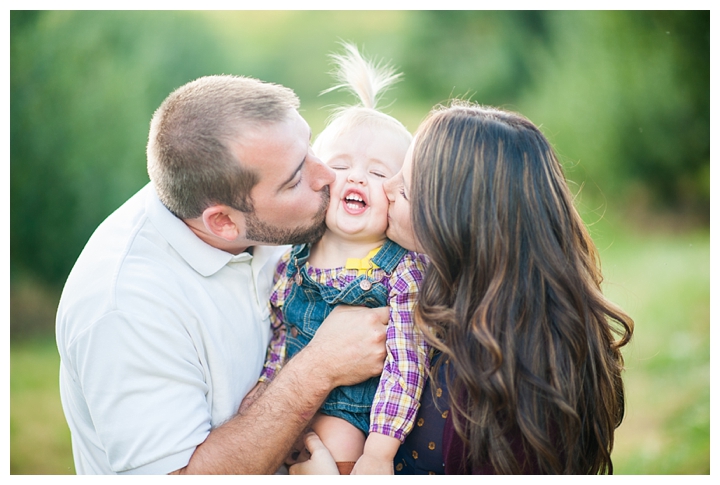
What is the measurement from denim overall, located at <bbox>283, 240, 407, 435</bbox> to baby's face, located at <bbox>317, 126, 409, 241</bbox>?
0.13 meters

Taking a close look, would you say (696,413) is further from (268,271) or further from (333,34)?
(333,34)

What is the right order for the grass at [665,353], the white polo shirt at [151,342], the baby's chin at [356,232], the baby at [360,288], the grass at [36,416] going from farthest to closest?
the grass at [36,416] < the grass at [665,353] < the baby's chin at [356,232] < the baby at [360,288] < the white polo shirt at [151,342]

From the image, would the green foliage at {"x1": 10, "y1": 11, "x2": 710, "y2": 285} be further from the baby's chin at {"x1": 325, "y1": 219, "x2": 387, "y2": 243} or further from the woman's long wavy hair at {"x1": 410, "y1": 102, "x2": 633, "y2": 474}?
the woman's long wavy hair at {"x1": 410, "y1": 102, "x2": 633, "y2": 474}

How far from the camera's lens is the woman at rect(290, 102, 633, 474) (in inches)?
76.6

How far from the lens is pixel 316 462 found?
2.14 m

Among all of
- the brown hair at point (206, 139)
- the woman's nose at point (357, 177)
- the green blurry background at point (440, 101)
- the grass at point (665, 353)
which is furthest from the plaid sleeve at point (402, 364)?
the green blurry background at point (440, 101)

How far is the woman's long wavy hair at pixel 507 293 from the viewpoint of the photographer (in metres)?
1.94

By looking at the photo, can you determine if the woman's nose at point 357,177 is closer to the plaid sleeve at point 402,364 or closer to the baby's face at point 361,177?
the baby's face at point 361,177

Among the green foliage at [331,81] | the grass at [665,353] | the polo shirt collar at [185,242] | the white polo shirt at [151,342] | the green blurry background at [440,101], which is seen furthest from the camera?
the green foliage at [331,81]

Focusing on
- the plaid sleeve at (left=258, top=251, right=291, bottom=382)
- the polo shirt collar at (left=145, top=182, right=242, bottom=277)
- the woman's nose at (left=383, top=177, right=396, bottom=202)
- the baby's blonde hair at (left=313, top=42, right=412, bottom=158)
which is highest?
the baby's blonde hair at (left=313, top=42, right=412, bottom=158)

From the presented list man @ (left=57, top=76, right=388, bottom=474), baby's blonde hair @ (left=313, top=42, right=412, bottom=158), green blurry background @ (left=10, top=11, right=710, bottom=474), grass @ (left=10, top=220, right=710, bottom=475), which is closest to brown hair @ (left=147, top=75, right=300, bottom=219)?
man @ (left=57, top=76, right=388, bottom=474)

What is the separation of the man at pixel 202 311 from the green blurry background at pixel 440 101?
319 cm
